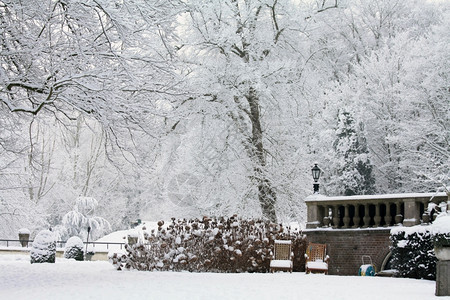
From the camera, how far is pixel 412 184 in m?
26.1

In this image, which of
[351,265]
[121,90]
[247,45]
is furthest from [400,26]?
→ [121,90]

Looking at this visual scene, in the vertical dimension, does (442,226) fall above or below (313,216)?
above

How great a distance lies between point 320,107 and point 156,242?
11.8 meters

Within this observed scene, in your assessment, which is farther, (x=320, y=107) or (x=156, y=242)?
(x=320, y=107)

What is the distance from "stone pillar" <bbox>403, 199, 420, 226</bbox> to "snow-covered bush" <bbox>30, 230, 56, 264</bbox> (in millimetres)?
11500

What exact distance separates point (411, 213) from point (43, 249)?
11.7m

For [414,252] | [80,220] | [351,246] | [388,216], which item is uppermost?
[388,216]

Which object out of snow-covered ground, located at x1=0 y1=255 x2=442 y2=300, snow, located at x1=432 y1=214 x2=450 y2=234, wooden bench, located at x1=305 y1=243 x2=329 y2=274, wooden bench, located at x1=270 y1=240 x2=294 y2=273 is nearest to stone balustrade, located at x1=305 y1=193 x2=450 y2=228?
wooden bench, located at x1=305 y1=243 x2=329 y2=274

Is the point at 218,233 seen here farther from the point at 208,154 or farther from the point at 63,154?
the point at 63,154

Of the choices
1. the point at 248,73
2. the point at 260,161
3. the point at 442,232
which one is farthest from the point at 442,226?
the point at 260,161

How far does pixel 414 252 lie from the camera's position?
38.8 ft

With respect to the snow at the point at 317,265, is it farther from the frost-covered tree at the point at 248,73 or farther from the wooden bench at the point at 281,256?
the frost-covered tree at the point at 248,73

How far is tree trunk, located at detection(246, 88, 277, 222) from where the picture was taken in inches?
808

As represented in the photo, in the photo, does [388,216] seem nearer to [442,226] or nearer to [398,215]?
[398,215]
